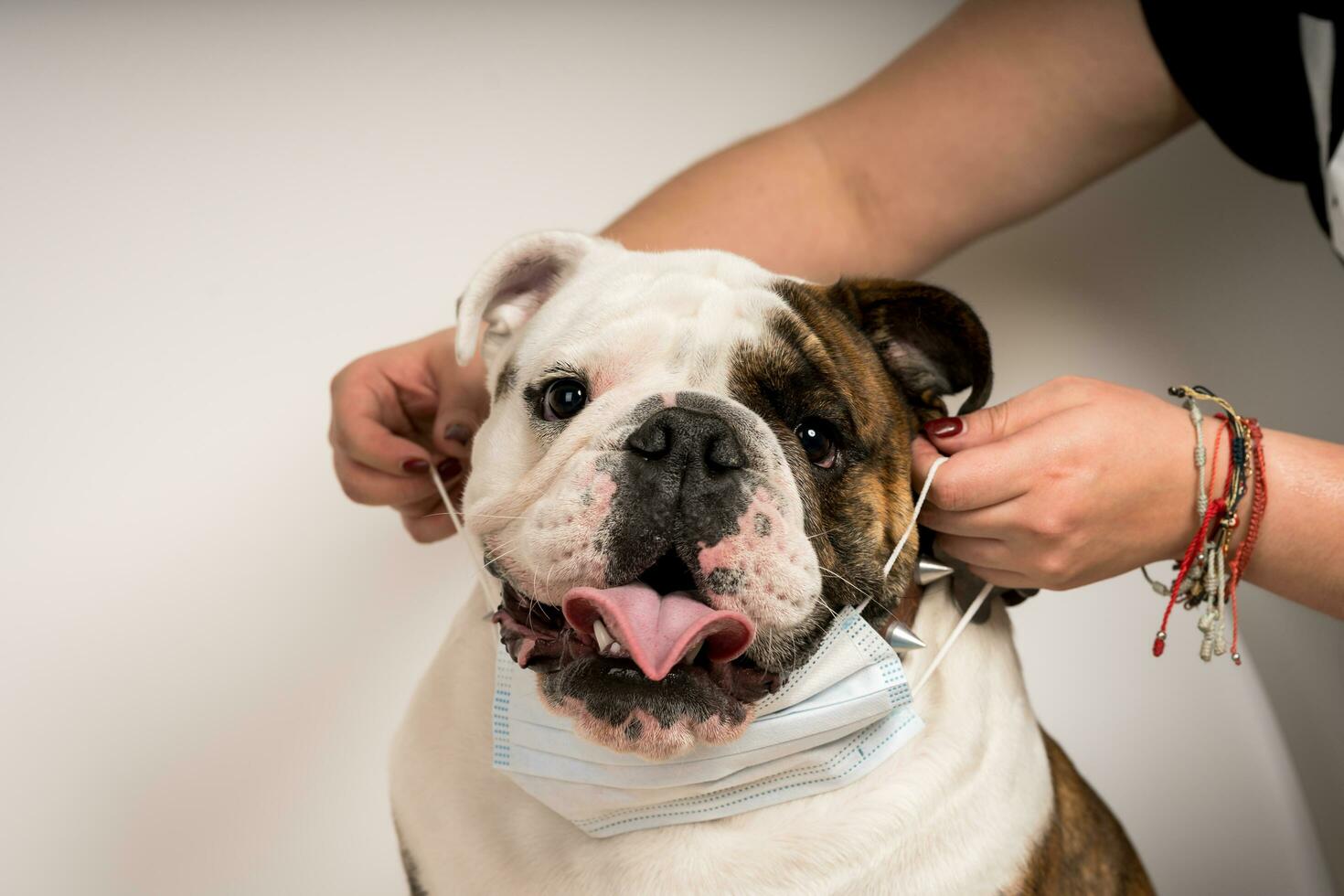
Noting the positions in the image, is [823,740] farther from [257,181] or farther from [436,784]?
[257,181]

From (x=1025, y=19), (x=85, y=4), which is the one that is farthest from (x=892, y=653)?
(x=85, y=4)

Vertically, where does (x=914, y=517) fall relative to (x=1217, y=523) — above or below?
above

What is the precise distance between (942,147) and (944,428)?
3.41ft

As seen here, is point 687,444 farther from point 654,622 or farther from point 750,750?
point 750,750

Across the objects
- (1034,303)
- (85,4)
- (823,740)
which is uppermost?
(85,4)

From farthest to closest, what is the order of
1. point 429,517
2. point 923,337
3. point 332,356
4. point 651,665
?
1. point 332,356
2. point 429,517
3. point 923,337
4. point 651,665

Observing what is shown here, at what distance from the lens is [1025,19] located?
264 centimetres

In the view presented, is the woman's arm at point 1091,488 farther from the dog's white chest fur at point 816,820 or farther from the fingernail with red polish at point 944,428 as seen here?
the dog's white chest fur at point 816,820

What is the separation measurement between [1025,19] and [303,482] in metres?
2.05

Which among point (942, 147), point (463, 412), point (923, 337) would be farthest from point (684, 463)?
point (942, 147)

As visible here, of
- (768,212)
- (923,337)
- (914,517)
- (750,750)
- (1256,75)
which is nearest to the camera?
(750,750)

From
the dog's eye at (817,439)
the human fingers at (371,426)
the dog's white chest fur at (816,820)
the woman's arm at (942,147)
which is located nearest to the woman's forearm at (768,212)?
the woman's arm at (942,147)

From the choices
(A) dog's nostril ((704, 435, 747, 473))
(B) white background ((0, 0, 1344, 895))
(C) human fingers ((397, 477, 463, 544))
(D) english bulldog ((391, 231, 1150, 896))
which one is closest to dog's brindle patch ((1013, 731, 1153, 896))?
(D) english bulldog ((391, 231, 1150, 896))

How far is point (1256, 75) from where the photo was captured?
2504 mm
